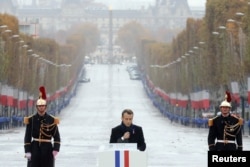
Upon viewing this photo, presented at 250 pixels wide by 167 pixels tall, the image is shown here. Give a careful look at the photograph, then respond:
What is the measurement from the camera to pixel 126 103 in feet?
477

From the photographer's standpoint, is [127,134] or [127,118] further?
[127,134]

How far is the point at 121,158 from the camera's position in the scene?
16797mm

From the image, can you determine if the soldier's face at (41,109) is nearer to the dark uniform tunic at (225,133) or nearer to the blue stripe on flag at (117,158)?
the dark uniform tunic at (225,133)

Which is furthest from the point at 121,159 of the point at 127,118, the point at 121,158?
the point at 127,118

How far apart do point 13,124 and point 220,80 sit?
603 inches

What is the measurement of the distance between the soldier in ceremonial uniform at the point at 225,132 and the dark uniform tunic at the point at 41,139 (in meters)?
2.49

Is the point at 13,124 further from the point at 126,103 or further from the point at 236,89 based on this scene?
the point at 126,103

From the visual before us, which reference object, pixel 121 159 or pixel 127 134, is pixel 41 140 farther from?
pixel 121 159

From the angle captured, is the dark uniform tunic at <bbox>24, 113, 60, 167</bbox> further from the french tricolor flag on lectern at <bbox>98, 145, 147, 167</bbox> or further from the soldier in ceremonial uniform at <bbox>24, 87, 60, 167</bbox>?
the french tricolor flag on lectern at <bbox>98, 145, 147, 167</bbox>

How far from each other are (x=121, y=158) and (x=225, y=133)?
4066mm

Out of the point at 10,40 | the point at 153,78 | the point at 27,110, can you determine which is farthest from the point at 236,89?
the point at 153,78

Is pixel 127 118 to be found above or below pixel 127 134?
above

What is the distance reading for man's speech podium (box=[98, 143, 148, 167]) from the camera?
16.7m

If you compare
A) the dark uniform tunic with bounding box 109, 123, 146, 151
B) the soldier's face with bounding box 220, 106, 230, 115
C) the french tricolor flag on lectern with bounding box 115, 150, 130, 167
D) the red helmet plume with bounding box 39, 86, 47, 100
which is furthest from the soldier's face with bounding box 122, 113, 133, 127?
the french tricolor flag on lectern with bounding box 115, 150, 130, 167
